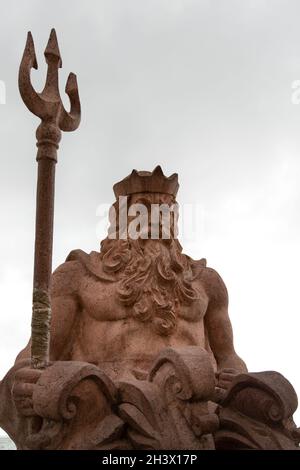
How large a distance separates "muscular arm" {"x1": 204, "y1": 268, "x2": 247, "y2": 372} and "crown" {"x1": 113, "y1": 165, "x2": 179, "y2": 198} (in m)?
0.87

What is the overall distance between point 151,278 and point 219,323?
90 centimetres

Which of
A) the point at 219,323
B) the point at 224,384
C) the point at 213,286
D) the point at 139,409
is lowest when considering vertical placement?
the point at 139,409

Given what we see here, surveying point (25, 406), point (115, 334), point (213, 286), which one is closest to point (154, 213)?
point (213, 286)

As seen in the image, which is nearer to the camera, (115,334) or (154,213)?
(115,334)

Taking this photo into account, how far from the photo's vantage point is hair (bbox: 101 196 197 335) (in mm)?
5344

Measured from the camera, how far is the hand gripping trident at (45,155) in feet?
15.6

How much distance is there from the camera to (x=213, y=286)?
19.4ft

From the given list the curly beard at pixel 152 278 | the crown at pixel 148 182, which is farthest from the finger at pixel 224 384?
the crown at pixel 148 182

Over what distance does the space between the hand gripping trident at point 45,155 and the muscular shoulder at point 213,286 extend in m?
A: 1.61

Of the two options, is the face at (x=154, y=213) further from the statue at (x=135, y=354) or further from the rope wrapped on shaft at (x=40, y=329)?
the rope wrapped on shaft at (x=40, y=329)

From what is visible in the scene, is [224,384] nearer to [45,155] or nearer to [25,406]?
[25,406]
